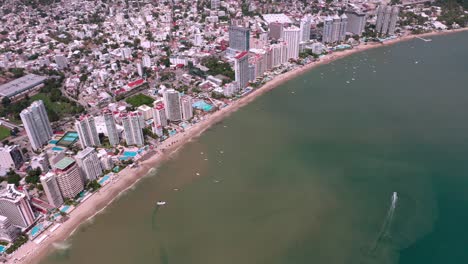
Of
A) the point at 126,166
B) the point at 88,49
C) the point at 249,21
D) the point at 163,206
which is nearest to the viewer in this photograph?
the point at 163,206

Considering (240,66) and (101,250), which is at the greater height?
(240,66)

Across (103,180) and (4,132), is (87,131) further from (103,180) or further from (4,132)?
(4,132)

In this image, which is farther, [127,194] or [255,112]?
[255,112]

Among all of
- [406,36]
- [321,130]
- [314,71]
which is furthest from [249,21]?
[321,130]

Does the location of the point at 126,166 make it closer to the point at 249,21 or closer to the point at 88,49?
the point at 88,49

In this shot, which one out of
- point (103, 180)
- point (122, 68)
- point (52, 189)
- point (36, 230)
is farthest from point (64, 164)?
point (122, 68)

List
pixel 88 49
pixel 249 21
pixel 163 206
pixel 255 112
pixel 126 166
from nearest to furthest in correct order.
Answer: pixel 163 206, pixel 126 166, pixel 255 112, pixel 88 49, pixel 249 21

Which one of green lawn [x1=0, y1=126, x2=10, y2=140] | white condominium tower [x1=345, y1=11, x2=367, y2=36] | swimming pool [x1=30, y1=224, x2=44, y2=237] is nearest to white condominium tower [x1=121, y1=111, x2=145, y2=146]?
swimming pool [x1=30, y1=224, x2=44, y2=237]
